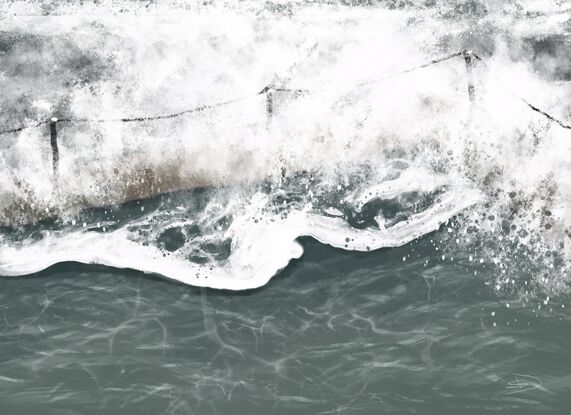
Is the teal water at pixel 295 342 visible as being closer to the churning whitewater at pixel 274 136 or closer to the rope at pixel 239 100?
the churning whitewater at pixel 274 136

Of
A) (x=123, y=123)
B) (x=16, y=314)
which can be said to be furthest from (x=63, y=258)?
(x=123, y=123)

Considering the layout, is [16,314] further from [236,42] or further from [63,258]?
[236,42]

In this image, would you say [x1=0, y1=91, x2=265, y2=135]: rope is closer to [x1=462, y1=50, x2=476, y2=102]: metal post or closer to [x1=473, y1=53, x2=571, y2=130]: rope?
[x1=462, y1=50, x2=476, y2=102]: metal post

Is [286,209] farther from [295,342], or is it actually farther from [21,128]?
[21,128]
